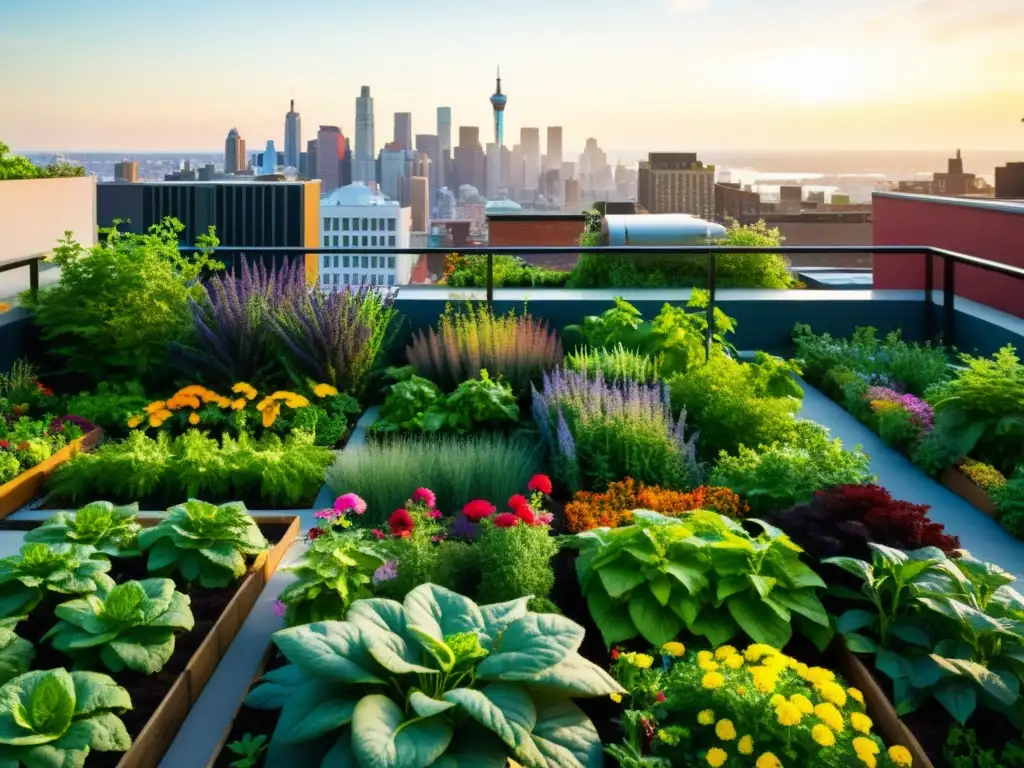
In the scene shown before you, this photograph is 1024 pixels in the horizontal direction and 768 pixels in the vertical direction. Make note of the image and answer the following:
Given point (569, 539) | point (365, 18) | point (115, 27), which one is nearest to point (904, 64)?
point (365, 18)

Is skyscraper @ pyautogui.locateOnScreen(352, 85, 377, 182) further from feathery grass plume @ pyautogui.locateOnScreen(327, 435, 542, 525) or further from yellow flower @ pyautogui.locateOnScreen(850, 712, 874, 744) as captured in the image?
yellow flower @ pyautogui.locateOnScreen(850, 712, 874, 744)

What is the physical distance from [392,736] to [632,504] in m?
1.80

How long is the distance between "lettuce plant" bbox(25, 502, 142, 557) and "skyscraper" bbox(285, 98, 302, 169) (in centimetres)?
9840

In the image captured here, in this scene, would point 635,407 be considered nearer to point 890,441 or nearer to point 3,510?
point 890,441

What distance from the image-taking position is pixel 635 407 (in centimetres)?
464

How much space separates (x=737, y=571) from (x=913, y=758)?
69cm

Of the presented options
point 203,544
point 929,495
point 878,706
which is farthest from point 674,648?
point 929,495

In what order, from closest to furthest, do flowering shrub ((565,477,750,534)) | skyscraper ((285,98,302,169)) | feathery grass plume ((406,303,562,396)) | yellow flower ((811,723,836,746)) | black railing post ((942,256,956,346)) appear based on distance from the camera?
yellow flower ((811,723,836,746)), flowering shrub ((565,477,750,534)), feathery grass plume ((406,303,562,396)), black railing post ((942,256,956,346)), skyscraper ((285,98,302,169))

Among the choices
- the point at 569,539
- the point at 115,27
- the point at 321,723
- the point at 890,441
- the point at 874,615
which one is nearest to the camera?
the point at 321,723

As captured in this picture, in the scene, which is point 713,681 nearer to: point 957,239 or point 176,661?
point 176,661

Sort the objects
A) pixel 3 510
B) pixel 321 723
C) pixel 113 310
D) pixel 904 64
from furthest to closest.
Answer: pixel 904 64 → pixel 113 310 → pixel 3 510 → pixel 321 723

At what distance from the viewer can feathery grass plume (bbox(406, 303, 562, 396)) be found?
235 inches

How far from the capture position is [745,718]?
7.80 feet

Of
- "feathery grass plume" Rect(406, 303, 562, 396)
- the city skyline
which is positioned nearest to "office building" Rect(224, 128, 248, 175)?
the city skyline
